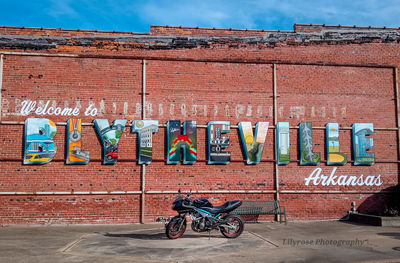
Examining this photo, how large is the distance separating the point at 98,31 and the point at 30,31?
8.23ft

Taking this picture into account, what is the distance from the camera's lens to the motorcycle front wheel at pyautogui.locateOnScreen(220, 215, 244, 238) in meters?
10.9

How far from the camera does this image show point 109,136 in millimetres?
14016

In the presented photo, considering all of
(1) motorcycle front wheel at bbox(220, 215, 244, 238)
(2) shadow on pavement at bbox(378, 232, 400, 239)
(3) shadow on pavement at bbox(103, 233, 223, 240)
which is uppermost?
(1) motorcycle front wheel at bbox(220, 215, 244, 238)

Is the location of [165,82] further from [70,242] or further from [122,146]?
[70,242]

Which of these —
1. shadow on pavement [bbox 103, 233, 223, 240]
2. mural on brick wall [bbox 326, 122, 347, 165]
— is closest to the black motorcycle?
shadow on pavement [bbox 103, 233, 223, 240]

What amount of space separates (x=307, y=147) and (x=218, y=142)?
3.50 metres

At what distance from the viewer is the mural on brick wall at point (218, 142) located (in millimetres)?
14430

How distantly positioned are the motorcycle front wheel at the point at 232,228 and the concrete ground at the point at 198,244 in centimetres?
25

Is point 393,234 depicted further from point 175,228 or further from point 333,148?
point 175,228

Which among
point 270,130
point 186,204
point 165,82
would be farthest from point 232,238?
point 165,82

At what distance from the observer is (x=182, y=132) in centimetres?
1448

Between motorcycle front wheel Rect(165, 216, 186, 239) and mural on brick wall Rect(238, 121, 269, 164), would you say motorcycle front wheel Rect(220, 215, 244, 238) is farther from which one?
mural on brick wall Rect(238, 121, 269, 164)

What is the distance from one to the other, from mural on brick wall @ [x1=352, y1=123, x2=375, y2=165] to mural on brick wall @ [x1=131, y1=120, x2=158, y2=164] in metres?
7.80

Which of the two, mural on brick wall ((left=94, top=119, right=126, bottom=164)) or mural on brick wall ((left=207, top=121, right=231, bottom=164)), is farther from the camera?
mural on brick wall ((left=207, top=121, right=231, bottom=164))
